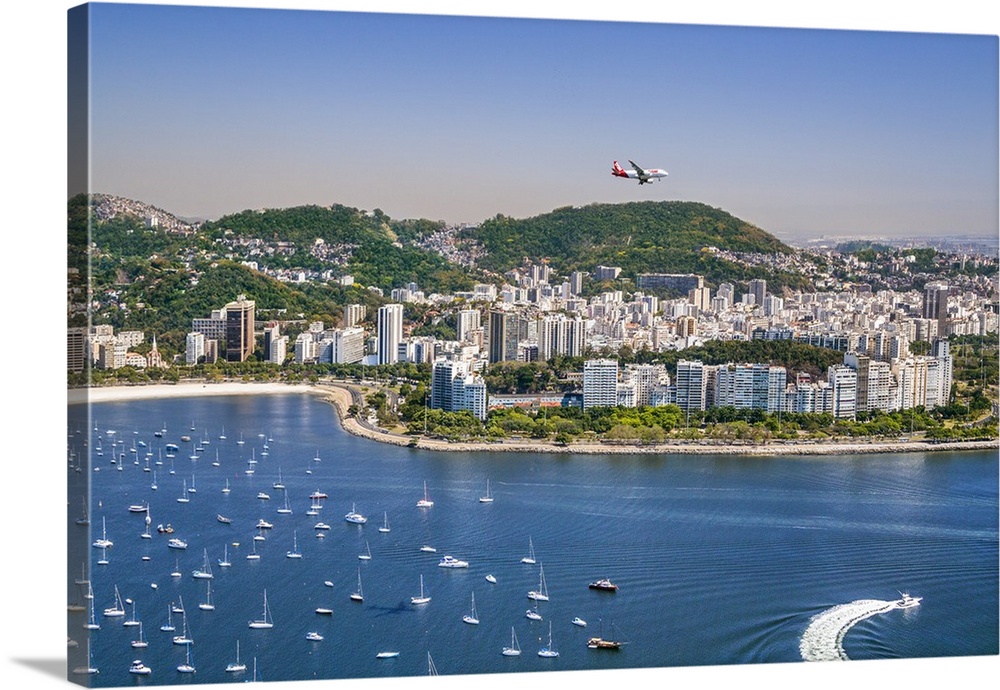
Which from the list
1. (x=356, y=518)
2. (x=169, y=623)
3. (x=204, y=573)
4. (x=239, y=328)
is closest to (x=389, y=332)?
(x=239, y=328)

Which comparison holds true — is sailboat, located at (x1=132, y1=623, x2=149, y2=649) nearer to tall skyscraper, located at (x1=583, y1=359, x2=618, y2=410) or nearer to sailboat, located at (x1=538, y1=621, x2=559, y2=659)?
sailboat, located at (x1=538, y1=621, x2=559, y2=659)

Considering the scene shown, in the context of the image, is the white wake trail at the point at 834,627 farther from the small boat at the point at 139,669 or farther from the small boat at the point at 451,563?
the small boat at the point at 139,669

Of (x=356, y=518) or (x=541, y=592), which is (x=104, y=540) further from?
(x=541, y=592)

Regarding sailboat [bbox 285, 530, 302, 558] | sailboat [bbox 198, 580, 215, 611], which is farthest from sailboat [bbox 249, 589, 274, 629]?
sailboat [bbox 285, 530, 302, 558]

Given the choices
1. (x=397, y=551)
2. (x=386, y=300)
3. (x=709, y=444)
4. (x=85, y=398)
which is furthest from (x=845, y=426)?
(x=85, y=398)

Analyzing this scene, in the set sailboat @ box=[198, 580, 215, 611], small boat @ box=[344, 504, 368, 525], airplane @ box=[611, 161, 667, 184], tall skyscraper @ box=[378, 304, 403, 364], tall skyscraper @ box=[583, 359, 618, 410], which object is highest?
airplane @ box=[611, 161, 667, 184]

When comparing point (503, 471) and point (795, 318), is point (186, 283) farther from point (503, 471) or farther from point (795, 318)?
point (795, 318)

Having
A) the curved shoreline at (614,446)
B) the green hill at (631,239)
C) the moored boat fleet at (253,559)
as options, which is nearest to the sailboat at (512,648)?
the moored boat fleet at (253,559)
